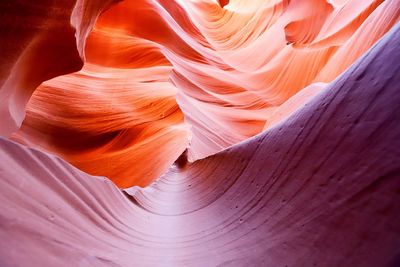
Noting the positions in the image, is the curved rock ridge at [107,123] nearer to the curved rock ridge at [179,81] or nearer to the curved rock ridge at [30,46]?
the curved rock ridge at [179,81]

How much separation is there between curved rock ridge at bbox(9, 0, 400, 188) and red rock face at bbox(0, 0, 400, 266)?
0.01 metres

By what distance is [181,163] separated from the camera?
4.34ft

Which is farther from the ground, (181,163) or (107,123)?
(107,123)

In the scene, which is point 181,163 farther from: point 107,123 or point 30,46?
point 107,123

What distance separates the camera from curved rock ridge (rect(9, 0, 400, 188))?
181 centimetres

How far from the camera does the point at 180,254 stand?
2.32 ft

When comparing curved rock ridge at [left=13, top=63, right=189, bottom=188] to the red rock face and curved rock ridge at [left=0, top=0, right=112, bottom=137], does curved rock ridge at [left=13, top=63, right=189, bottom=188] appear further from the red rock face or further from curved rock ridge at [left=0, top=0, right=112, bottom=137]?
curved rock ridge at [left=0, top=0, right=112, bottom=137]

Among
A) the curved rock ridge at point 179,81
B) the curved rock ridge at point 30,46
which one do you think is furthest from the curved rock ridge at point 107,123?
the curved rock ridge at point 30,46

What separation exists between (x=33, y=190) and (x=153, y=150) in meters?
1.06

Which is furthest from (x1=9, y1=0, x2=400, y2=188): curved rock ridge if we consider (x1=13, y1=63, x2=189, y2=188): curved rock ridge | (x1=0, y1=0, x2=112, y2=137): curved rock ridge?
(x1=0, y1=0, x2=112, y2=137): curved rock ridge

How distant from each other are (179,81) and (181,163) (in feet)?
4.42

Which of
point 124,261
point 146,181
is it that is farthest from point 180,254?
point 146,181

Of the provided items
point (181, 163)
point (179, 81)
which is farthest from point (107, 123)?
point (181, 163)

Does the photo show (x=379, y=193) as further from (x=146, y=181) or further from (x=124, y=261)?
(x=146, y=181)
